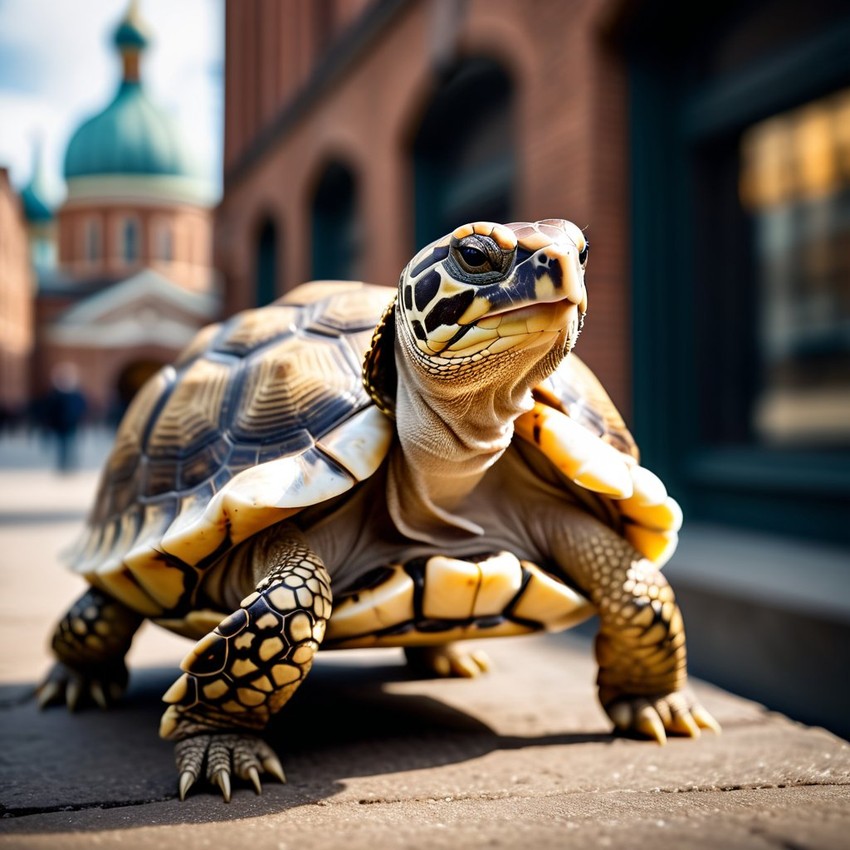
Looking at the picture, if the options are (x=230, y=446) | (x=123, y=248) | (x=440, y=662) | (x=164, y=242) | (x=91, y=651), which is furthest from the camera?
(x=164, y=242)

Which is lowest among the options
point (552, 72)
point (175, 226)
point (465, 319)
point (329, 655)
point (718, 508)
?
point (329, 655)

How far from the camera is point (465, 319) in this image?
170 centimetres

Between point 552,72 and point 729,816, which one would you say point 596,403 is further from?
point 552,72

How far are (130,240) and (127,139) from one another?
533 centimetres

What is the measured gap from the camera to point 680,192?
6398 millimetres

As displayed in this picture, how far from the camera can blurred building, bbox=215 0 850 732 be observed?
4.36m

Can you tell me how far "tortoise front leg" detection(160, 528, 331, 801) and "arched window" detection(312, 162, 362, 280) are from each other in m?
11.1

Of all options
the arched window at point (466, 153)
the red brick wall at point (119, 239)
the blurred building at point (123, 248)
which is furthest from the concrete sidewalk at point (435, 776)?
the red brick wall at point (119, 239)

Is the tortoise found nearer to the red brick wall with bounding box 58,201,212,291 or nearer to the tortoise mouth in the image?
the tortoise mouth

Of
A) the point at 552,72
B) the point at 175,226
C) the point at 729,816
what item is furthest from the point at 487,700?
the point at 175,226

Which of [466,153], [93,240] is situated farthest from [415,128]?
[93,240]

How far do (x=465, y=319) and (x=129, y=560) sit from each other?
3.65 ft

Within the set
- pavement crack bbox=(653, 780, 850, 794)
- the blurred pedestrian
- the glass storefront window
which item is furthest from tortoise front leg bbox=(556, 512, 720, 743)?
the blurred pedestrian

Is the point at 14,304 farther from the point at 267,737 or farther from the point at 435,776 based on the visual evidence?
the point at 435,776
